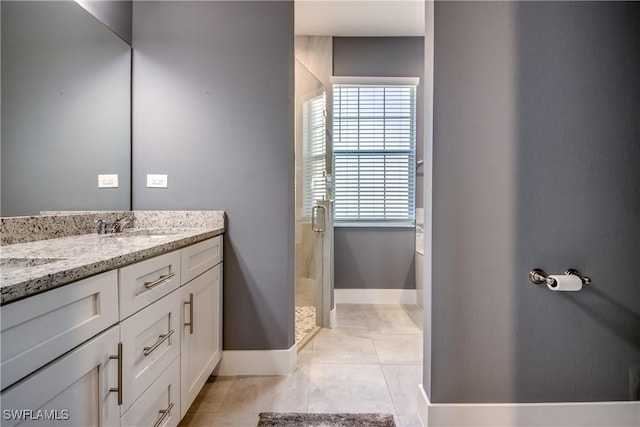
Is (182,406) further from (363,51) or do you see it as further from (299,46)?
(363,51)

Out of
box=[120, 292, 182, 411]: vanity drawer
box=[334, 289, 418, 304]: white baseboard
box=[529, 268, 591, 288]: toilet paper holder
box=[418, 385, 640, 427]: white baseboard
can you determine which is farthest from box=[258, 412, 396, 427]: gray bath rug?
box=[334, 289, 418, 304]: white baseboard

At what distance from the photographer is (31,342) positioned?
639 millimetres

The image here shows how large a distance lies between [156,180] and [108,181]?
0.79 feet

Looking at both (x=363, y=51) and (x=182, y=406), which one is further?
(x=363, y=51)

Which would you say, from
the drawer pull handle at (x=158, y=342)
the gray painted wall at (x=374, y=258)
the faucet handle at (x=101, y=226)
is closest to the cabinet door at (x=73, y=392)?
the drawer pull handle at (x=158, y=342)

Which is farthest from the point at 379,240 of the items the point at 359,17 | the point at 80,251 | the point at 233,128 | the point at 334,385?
the point at 80,251

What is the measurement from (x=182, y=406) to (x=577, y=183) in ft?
6.34

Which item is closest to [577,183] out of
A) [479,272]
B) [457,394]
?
[479,272]

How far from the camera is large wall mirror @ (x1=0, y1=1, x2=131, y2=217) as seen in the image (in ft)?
4.01

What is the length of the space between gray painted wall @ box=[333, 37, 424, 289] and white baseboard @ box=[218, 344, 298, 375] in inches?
59.4

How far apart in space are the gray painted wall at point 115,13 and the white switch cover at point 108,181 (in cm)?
81

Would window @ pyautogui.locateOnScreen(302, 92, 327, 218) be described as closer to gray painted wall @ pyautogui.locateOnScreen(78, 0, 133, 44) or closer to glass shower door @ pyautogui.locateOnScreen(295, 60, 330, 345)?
glass shower door @ pyautogui.locateOnScreen(295, 60, 330, 345)

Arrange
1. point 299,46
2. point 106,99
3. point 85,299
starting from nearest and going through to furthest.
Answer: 1. point 85,299
2. point 106,99
3. point 299,46

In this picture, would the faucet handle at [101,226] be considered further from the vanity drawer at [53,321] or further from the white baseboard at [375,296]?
the white baseboard at [375,296]
